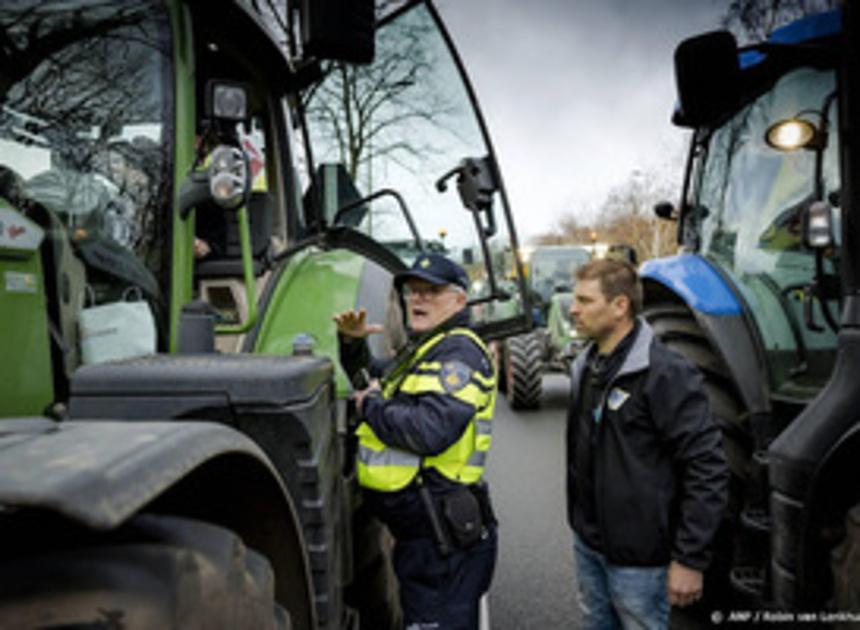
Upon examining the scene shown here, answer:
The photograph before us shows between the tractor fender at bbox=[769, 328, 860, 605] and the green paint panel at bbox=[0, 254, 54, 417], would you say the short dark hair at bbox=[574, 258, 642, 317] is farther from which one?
the green paint panel at bbox=[0, 254, 54, 417]

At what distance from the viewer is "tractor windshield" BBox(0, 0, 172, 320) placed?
1790 millimetres

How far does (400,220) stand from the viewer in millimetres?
3600

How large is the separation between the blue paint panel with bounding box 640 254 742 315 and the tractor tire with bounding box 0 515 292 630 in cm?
306

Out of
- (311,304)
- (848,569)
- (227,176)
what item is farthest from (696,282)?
(227,176)

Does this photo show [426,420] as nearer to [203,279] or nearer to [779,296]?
[203,279]

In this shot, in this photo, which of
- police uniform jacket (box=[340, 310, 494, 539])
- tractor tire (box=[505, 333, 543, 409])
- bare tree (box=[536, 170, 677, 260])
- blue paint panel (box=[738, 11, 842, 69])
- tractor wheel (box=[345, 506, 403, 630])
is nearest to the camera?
police uniform jacket (box=[340, 310, 494, 539])

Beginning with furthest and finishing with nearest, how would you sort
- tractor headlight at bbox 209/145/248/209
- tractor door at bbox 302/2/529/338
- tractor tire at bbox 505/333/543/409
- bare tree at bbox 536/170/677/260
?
bare tree at bbox 536/170/677/260
tractor tire at bbox 505/333/543/409
tractor door at bbox 302/2/529/338
tractor headlight at bbox 209/145/248/209

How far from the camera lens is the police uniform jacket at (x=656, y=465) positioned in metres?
2.34

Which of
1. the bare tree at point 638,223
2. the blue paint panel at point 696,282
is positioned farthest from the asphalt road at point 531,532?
the bare tree at point 638,223

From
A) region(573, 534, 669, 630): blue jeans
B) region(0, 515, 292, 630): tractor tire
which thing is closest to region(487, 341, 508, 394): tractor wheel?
region(573, 534, 669, 630): blue jeans

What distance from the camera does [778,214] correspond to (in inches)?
129

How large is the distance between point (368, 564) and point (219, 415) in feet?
4.37

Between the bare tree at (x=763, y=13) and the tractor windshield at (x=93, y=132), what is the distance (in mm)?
2679

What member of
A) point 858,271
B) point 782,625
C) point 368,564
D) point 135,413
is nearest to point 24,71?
point 135,413
